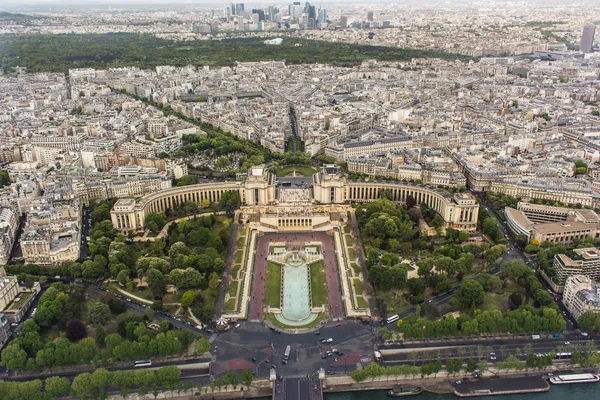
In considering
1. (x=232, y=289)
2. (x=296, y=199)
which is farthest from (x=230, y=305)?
(x=296, y=199)

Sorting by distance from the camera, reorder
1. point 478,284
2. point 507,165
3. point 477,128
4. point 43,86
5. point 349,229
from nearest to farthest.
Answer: point 478,284, point 349,229, point 507,165, point 477,128, point 43,86

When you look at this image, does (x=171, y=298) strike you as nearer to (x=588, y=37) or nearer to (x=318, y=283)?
(x=318, y=283)

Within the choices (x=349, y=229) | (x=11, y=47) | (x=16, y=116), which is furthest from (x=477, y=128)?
(x=11, y=47)

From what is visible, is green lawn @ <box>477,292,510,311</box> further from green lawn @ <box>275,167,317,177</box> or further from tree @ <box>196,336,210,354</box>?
green lawn @ <box>275,167,317,177</box>

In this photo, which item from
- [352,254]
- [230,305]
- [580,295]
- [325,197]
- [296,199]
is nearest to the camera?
[580,295]

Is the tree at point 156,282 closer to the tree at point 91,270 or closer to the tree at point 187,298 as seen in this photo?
the tree at point 187,298

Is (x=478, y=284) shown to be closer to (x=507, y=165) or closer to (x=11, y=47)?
(x=507, y=165)
